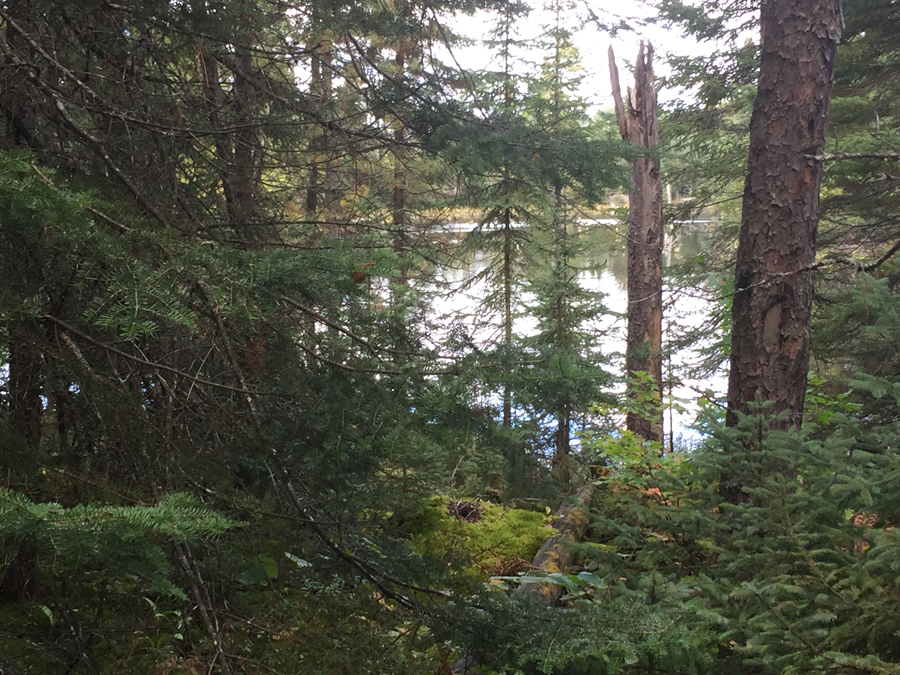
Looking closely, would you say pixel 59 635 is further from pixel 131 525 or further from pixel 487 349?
pixel 487 349

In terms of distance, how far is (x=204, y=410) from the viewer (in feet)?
8.87

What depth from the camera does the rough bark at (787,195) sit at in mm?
4293

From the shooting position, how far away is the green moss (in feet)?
17.2

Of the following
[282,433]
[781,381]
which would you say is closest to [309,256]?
[282,433]

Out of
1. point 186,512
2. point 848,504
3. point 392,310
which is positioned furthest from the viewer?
point 392,310

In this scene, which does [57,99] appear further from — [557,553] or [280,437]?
[557,553]

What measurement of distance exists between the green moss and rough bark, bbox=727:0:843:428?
221 cm

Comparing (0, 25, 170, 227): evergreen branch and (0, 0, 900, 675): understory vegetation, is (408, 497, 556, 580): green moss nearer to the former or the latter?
(0, 0, 900, 675): understory vegetation

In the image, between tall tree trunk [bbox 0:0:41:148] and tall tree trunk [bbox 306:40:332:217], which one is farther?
tall tree trunk [bbox 306:40:332:217]

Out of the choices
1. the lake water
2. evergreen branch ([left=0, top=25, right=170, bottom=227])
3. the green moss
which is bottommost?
the green moss

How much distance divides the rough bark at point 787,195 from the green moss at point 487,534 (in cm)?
221

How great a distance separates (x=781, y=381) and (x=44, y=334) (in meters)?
4.32

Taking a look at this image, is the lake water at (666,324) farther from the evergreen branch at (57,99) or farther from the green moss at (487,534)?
the evergreen branch at (57,99)

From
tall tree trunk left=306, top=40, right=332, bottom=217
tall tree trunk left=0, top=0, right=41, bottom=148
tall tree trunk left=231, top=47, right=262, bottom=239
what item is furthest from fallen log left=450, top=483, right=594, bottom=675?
tall tree trunk left=0, top=0, right=41, bottom=148
